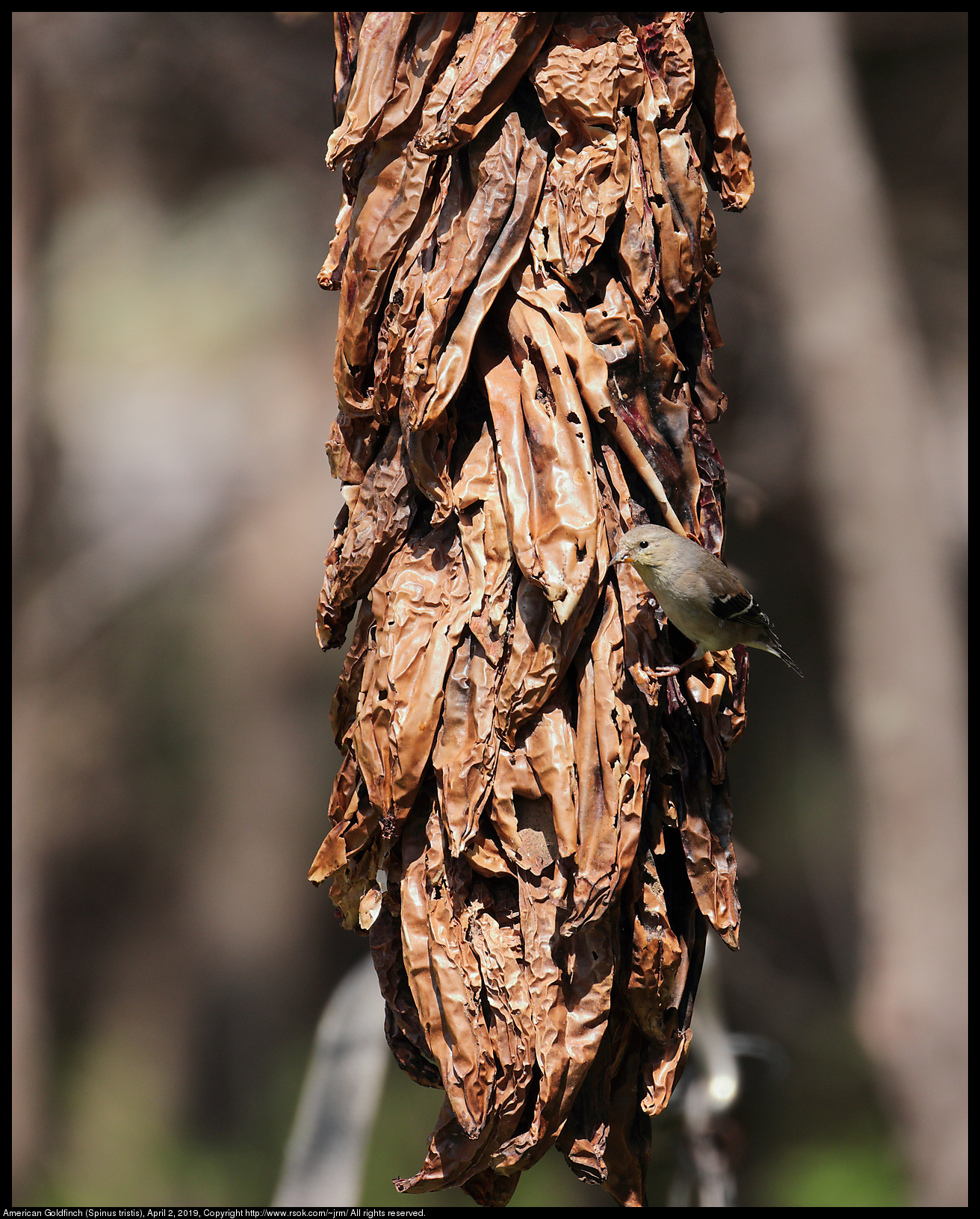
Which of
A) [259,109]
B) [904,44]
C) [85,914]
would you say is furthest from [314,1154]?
[904,44]

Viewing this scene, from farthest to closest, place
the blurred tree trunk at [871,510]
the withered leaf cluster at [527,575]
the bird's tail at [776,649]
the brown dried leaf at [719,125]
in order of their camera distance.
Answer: the blurred tree trunk at [871,510] < the bird's tail at [776,649] < the brown dried leaf at [719,125] < the withered leaf cluster at [527,575]

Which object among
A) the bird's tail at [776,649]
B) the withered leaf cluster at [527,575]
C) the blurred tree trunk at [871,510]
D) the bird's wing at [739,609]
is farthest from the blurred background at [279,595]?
the withered leaf cluster at [527,575]

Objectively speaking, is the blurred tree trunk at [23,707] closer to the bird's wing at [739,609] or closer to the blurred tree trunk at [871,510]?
the blurred tree trunk at [871,510]

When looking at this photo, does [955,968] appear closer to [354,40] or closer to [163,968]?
[163,968]

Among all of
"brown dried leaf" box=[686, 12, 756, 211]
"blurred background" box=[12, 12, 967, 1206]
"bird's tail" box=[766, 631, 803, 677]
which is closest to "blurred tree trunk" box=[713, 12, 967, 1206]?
"blurred background" box=[12, 12, 967, 1206]

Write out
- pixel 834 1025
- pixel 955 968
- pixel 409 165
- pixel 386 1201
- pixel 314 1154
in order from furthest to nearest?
pixel 834 1025, pixel 955 968, pixel 386 1201, pixel 314 1154, pixel 409 165

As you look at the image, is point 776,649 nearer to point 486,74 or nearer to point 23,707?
point 486,74
